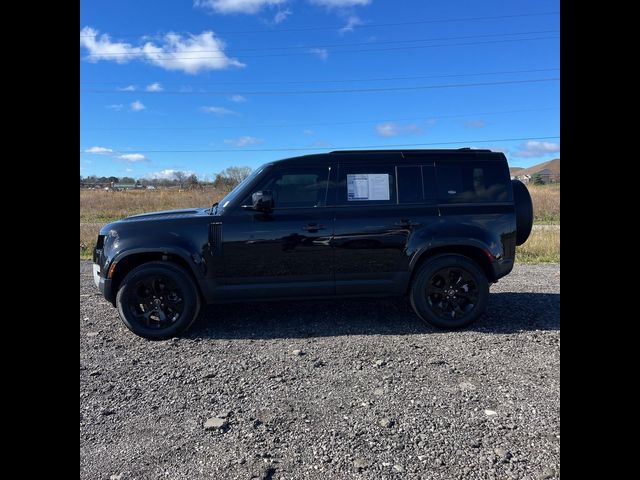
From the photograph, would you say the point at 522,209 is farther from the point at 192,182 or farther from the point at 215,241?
the point at 192,182

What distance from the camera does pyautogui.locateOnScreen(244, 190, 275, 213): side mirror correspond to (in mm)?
4234

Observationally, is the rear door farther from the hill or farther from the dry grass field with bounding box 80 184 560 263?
the dry grass field with bounding box 80 184 560 263

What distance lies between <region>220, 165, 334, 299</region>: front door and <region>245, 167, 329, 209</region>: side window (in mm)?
72

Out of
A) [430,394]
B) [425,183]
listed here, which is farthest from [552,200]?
[430,394]

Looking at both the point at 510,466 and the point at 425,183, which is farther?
the point at 425,183

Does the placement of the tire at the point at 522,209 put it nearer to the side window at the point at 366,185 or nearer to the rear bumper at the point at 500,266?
the rear bumper at the point at 500,266

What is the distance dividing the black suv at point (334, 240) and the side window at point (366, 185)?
0.01 meters

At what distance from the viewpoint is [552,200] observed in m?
22.0

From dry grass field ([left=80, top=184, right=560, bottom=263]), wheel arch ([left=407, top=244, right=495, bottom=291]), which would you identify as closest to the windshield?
wheel arch ([left=407, top=244, right=495, bottom=291])

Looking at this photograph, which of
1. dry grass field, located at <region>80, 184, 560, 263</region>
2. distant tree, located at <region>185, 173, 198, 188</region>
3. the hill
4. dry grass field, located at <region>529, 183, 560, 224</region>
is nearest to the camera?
the hill

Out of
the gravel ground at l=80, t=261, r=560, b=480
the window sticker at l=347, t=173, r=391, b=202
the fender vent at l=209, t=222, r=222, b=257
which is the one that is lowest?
the gravel ground at l=80, t=261, r=560, b=480

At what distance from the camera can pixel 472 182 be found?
15.2ft
